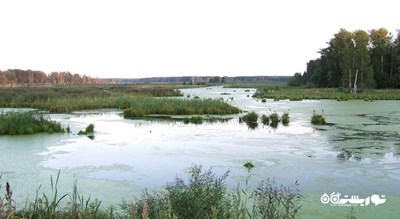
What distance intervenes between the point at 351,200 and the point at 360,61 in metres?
36.3

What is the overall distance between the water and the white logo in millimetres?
110

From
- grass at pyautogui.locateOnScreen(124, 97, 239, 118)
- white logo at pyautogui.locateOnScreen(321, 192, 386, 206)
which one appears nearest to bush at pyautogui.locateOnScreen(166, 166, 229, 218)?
white logo at pyautogui.locateOnScreen(321, 192, 386, 206)

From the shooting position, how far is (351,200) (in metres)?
5.66

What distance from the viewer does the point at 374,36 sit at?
47.0 metres

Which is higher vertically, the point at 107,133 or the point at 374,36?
the point at 374,36

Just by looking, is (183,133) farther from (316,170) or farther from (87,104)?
(87,104)

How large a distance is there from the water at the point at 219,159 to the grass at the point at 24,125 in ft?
2.17

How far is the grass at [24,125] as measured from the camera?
12555 mm

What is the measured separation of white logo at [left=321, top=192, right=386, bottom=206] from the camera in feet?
18.1

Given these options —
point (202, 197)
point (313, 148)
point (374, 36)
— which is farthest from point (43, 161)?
point (374, 36)

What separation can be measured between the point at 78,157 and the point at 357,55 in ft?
115

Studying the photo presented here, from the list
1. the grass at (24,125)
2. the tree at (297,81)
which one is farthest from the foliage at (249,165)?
the tree at (297,81)

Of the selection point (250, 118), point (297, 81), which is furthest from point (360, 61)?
point (250, 118)

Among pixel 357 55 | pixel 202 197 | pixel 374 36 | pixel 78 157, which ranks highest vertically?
pixel 374 36
